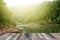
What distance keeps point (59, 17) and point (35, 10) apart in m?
0.50

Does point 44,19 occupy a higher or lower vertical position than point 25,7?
lower

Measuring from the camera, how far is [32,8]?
289cm

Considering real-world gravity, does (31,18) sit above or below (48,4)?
below

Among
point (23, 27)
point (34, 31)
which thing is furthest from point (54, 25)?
point (23, 27)

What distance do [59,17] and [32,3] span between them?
609 millimetres

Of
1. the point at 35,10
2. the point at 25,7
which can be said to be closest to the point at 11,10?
the point at 25,7

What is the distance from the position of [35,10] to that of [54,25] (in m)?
0.48

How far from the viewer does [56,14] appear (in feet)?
9.77

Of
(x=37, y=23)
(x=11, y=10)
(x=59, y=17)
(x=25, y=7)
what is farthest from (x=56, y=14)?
(x=11, y=10)

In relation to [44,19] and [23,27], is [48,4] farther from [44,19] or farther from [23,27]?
[23,27]

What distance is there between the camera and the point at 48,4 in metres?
2.93

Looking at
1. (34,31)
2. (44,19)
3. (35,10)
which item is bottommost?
(34,31)

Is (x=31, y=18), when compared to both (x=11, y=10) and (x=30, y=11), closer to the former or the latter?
(x=30, y=11)

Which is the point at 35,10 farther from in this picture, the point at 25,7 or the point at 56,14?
the point at 56,14
